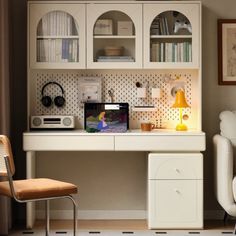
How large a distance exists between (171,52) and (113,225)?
1504 millimetres

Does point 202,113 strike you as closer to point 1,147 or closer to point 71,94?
point 71,94

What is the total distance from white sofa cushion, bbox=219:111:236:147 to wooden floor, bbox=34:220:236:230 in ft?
2.27

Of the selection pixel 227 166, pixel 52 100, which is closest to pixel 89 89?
pixel 52 100

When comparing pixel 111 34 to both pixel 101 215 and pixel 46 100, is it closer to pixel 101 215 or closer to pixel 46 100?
pixel 46 100

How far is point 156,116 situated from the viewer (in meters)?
5.01

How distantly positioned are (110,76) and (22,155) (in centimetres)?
102

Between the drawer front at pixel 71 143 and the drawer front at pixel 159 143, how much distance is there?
0.31ft

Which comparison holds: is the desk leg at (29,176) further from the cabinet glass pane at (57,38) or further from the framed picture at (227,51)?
the framed picture at (227,51)

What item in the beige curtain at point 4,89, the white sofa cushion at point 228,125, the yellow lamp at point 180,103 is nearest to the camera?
the beige curtain at point 4,89

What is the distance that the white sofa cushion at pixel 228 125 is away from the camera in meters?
4.65

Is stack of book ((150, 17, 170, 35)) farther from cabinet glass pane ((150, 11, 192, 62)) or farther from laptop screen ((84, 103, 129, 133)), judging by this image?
laptop screen ((84, 103, 129, 133))

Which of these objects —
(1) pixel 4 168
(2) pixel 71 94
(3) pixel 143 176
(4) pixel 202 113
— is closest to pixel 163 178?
(3) pixel 143 176

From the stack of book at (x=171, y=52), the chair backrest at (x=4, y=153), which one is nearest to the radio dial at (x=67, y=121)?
the stack of book at (x=171, y=52)

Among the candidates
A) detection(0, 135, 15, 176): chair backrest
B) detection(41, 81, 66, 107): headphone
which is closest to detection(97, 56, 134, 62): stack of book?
detection(41, 81, 66, 107): headphone
